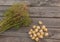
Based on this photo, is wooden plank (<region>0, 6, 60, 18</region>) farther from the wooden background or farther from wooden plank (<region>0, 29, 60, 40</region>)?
wooden plank (<region>0, 29, 60, 40</region>)

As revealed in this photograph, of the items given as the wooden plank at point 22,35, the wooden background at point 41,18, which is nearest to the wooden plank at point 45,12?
the wooden background at point 41,18

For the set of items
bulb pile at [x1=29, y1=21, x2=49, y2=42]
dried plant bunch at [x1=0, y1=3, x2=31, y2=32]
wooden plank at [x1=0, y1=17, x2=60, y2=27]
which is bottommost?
bulb pile at [x1=29, y1=21, x2=49, y2=42]

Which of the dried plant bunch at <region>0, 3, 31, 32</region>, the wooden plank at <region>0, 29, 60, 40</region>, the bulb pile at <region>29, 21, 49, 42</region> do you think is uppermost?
the dried plant bunch at <region>0, 3, 31, 32</region>

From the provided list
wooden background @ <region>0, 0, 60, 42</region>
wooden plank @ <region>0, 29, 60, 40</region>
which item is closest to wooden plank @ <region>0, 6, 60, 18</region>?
wooden background @ <region>0, 0, 60, 42</region>

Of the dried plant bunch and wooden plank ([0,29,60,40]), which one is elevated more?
the dried plant bunch

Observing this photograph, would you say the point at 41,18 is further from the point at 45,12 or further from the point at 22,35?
the point at 22,35

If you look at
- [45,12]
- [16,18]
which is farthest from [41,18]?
[16,18]

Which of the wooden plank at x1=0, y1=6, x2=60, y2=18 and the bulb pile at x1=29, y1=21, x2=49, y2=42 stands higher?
the wooden plank at x1=0, y1=6, x2=60, y2=18

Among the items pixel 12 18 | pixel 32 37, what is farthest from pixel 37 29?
pixel 12 18
